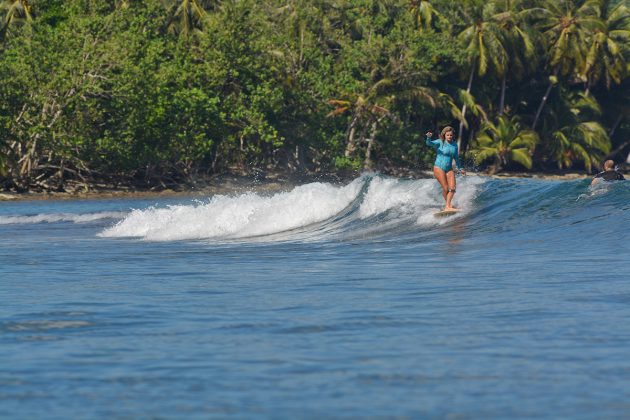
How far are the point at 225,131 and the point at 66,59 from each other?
28.8 feet

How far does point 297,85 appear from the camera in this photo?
55.2 metres

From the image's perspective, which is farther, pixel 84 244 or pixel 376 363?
pixel 84 244

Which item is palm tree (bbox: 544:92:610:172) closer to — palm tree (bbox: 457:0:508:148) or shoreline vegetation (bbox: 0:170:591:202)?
palm tree (bbox: 457:0:508:148)

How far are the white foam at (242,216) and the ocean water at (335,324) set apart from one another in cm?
280

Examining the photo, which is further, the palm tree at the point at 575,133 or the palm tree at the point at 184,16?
the palm tree at the point at 575,133

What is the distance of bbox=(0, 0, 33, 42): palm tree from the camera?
52500 millimetres

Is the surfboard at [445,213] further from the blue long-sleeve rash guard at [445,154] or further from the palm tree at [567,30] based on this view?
the palm tree at [567,30]

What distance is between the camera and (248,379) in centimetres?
671

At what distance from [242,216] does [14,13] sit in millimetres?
37131

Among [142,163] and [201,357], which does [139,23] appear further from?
[201,357]

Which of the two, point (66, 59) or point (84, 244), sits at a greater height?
point (66, 59)

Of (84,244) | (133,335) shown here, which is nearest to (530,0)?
(84,244)

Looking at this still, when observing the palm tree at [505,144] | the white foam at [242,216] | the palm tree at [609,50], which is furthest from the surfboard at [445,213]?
the palm tree at [609,50]

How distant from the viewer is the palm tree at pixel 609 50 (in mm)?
63094
